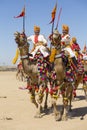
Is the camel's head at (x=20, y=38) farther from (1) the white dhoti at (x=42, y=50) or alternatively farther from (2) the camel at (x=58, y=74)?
(2) the camel at (x=58, y=74)

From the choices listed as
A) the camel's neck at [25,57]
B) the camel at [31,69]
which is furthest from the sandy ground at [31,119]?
the camel's neck at [25,57]

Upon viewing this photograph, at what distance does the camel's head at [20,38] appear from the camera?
11791 millimetres

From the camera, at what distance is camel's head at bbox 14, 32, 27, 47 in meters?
11.8

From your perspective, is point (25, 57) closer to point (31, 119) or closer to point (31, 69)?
point (31, 69)

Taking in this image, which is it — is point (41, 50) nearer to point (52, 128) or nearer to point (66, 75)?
point (66, 75)

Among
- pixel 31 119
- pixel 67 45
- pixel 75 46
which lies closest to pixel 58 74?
pixel 67 45

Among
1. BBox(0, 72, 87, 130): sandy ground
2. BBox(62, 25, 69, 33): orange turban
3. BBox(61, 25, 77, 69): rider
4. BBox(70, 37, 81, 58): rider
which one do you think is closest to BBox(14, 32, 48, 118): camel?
BBox(0, 72, 87, 130): sandy ground

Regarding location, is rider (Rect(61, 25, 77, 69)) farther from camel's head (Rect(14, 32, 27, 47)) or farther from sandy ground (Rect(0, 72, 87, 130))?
sandy ground (Rect(0, 72, 87, 130))

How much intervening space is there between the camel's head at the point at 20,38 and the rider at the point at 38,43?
1.74 ft

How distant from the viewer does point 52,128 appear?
10.4 metres

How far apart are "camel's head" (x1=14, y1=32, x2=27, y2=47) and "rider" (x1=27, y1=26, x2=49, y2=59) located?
531 mm

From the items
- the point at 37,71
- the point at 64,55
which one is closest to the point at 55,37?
the point at 64,55

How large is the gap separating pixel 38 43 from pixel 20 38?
821 millimetres

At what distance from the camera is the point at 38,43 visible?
1252cm
